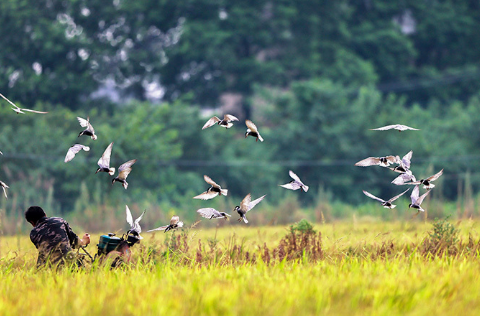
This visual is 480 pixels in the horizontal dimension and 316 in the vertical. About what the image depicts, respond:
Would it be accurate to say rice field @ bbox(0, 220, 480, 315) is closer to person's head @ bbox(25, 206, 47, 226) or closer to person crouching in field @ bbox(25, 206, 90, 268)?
person crouching in field @ bbox(25, 206, 90, 268)

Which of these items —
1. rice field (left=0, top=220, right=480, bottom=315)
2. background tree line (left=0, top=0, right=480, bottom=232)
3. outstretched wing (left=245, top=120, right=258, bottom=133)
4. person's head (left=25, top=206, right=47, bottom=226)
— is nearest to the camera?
rice field (left=0, top=220, right=480, bottom=315)

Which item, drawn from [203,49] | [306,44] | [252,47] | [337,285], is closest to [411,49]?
[306,44]

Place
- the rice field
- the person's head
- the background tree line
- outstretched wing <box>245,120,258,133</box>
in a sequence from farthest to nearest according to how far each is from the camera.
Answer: the background tree line, the person's head, outstretched wing <box>245,120,258,133</box>, the rice field

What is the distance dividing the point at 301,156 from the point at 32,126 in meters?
10.7

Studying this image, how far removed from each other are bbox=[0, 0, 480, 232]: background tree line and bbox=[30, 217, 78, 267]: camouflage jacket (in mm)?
14081

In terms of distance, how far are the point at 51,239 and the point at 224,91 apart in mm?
22750

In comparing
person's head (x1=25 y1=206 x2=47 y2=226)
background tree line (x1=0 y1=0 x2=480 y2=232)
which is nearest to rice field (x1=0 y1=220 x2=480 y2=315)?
person's head (x1=25 y1=206 x2=47 y2=226)

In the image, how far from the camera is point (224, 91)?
94.3 feet

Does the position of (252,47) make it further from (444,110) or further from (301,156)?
(444,110)

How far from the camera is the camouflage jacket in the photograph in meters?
6.39

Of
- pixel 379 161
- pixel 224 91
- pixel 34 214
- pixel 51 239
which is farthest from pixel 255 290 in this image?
pixel 224 91

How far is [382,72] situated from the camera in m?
31.5

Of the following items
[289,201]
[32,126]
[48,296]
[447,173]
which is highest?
[32,126]

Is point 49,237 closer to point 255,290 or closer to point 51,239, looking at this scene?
point 51,239
